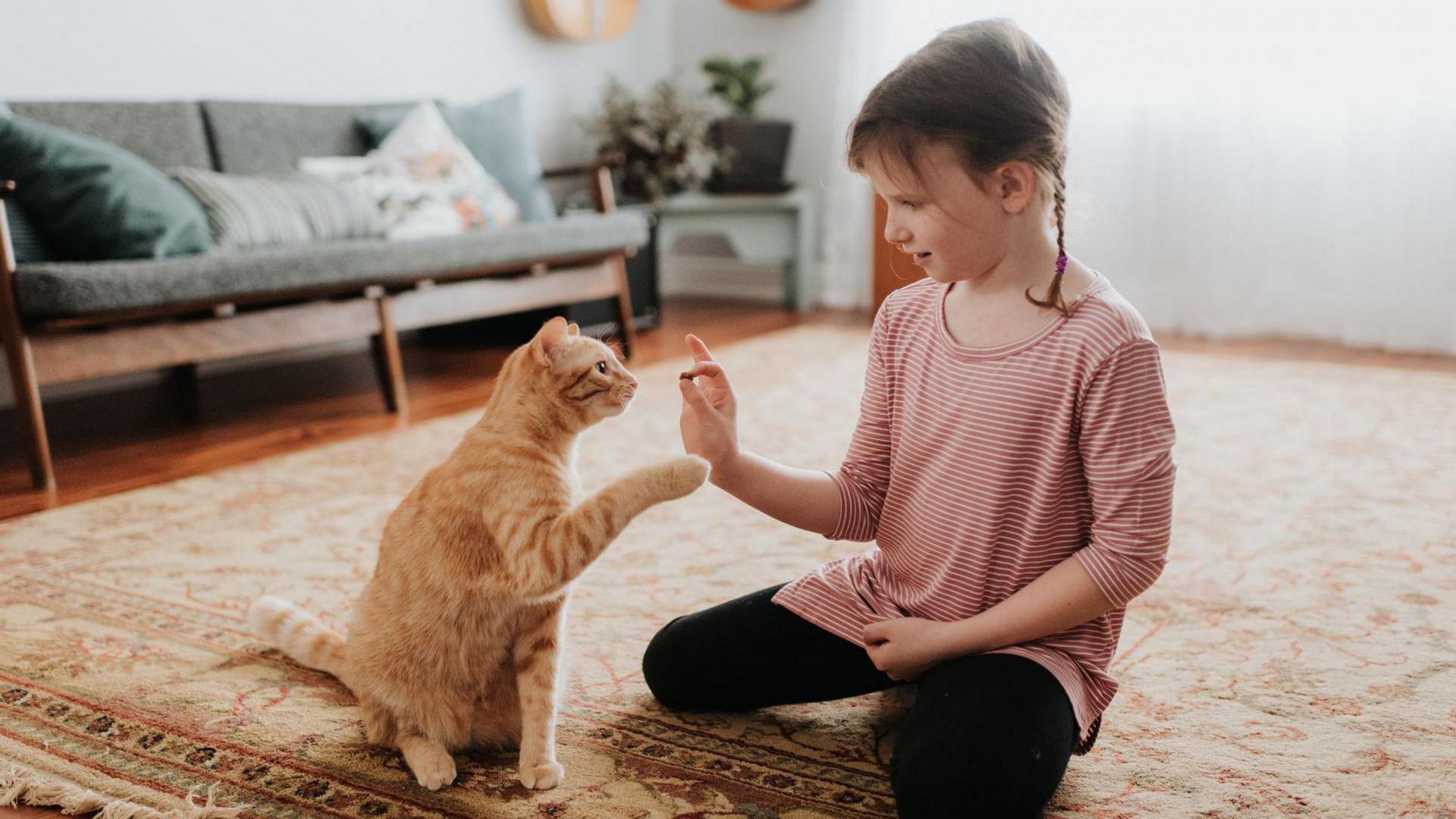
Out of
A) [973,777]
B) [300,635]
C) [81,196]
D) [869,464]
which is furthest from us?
[81,196]

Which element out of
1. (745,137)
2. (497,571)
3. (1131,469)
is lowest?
(497,571)

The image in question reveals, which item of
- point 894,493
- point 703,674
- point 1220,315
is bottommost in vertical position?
point 1220,315

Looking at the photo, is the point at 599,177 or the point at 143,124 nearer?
the point at 143,124

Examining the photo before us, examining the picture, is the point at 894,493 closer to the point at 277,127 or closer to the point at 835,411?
the point at 835,411

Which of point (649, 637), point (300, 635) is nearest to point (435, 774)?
point (300, 635)

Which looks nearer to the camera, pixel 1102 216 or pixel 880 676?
pixel 880 676

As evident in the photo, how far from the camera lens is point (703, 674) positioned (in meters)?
1.24

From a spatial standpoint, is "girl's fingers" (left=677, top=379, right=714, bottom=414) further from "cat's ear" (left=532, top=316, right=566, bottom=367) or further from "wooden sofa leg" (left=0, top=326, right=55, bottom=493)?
"wooden sofa leg" (left=0, top=326, right=55, bottom=493)

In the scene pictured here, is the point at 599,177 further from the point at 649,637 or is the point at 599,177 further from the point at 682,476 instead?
the point at 682,476

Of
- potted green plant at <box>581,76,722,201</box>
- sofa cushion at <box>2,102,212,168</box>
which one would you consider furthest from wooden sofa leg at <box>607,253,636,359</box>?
sofa cushion at <box>2,102,212,168</box>

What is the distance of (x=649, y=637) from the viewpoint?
4.95 feet

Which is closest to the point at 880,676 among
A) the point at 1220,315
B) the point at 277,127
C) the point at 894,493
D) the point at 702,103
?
the point at 894,493

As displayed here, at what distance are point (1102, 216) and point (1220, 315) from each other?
0.55m

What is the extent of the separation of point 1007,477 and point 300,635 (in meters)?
0.85
